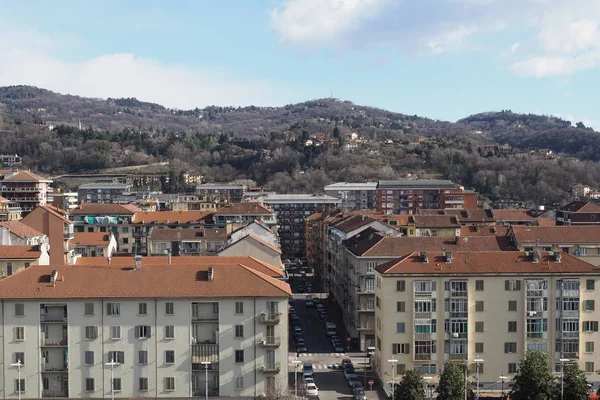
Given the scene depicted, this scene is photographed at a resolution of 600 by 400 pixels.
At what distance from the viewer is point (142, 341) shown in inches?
1620

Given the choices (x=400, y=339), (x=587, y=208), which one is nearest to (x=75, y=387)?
(x=400, y=339)

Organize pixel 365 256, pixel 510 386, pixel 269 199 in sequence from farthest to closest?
1. pixel 269 199
2. pixel 365 256
3. pixel 510 386

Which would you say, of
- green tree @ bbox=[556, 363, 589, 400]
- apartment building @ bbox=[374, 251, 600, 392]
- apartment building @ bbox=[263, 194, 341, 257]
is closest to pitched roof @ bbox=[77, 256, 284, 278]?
apartment building @ bbox=[374, 251, 600, 392]

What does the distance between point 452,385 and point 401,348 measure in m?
7.34

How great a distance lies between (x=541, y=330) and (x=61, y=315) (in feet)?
86.1

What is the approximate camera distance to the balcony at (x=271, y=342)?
4112cm

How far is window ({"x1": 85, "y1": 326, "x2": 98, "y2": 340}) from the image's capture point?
41094mm

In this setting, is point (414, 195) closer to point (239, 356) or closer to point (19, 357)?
point (239, 356)

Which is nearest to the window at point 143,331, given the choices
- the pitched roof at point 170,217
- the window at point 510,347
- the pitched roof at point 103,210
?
the window at point 510,347

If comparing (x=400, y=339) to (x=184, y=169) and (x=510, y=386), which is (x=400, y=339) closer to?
(x=510, y=386)

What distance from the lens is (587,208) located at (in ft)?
316

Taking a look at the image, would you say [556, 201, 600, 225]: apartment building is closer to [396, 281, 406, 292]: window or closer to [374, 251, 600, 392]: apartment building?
[374, 251, 600, 392]: apartment building

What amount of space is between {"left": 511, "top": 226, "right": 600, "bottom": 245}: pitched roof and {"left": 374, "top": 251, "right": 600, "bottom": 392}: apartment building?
1527cm

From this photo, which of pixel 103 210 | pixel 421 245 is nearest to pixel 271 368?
pixel 421 245
